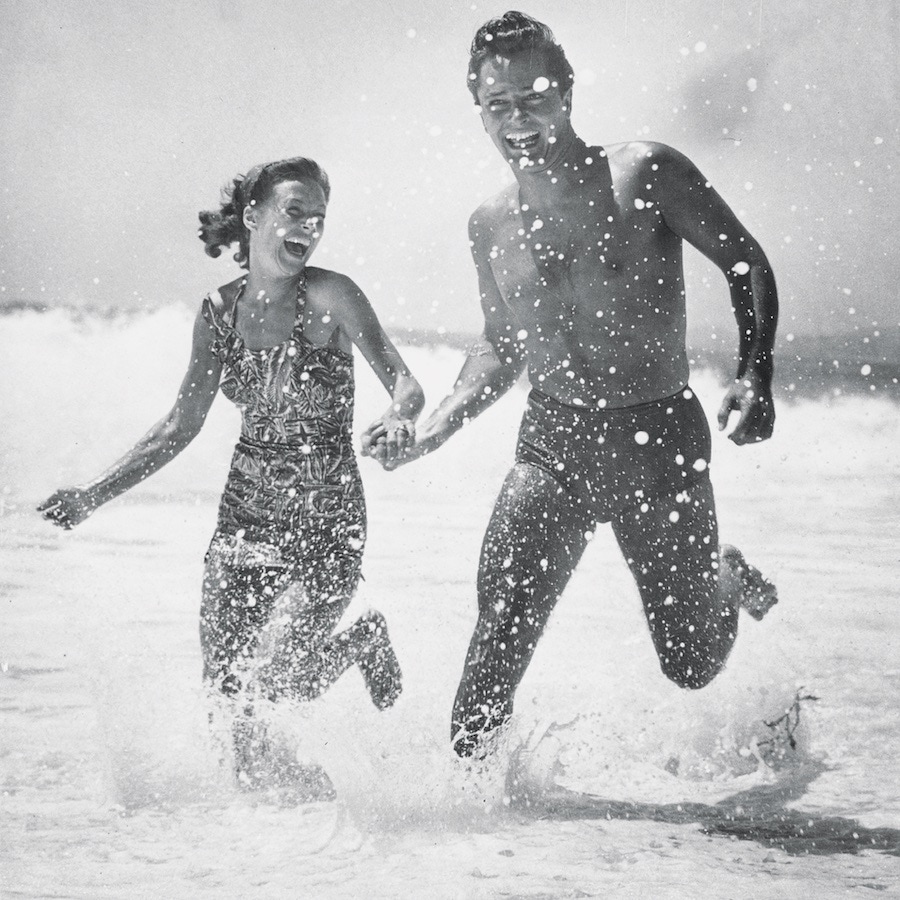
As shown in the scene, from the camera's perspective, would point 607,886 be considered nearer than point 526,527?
Yes

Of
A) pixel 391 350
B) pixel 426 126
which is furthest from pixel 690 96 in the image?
pixel 391 350

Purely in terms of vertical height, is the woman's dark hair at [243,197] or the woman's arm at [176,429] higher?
the woman's dark hair at [243,197]

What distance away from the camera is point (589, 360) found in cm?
186

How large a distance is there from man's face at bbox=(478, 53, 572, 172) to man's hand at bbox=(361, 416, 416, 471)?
1.73 feet

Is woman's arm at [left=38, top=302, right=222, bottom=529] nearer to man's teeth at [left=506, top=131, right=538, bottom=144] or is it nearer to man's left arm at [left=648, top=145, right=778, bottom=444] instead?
man's teeth at [left=506, top=131, right=538, bottom=144]

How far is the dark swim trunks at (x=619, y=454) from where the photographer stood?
184 cm

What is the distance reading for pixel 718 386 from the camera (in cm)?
306

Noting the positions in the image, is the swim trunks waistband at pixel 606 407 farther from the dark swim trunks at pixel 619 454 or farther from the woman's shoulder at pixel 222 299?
the woman's shoulder at pixel 222 299

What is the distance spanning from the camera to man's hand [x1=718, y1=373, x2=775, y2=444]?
1688mm

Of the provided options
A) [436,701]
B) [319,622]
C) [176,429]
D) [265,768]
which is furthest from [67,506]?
[436,701]

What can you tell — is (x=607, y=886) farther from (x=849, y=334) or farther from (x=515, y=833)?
(x=849, y=334)

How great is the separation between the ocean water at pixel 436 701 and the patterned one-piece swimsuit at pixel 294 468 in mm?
299

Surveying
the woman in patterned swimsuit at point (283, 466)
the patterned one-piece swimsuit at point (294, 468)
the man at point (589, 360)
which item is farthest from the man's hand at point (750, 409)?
the patterned one-piece swimsuit at point (294, 468)

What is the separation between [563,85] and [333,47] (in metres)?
0.88
